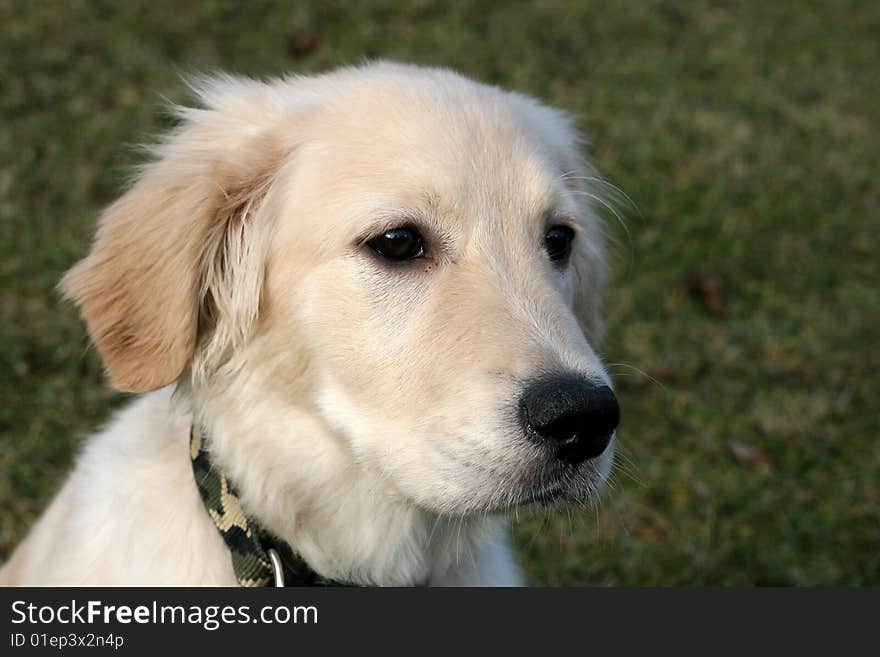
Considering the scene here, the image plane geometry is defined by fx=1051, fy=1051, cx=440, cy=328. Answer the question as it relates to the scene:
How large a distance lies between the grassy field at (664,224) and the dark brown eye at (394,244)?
133 cm

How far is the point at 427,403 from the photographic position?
2.53 metres

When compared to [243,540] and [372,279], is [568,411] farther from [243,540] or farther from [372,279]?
[243,540]

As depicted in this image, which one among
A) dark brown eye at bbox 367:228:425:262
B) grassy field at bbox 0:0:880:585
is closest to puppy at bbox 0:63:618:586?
dark brown eye at bbox 367:228:425:262

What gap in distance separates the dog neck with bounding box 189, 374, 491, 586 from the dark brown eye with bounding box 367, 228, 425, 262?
476mm

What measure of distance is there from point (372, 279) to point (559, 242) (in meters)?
0.66

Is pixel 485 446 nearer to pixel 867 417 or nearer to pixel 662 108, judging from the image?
pixel 867 417

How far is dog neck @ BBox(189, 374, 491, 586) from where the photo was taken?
9.20ft

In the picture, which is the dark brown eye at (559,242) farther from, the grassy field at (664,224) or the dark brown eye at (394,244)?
the grassy field at (664,224)

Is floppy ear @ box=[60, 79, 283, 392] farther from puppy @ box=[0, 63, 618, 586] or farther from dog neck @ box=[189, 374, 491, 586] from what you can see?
dog neck @ box=[189, 374, 491, 586]

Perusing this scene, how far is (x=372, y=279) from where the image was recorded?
106 inches

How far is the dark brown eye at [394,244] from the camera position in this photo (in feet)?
8.87

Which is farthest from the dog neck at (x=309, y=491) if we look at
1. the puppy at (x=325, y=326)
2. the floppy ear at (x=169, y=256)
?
the floppy ear at (x=169, y=256)

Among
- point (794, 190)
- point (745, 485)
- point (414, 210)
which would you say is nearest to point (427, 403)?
point (414, 210)

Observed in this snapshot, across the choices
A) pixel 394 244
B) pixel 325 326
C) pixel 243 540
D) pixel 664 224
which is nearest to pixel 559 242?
pixel 394 244
